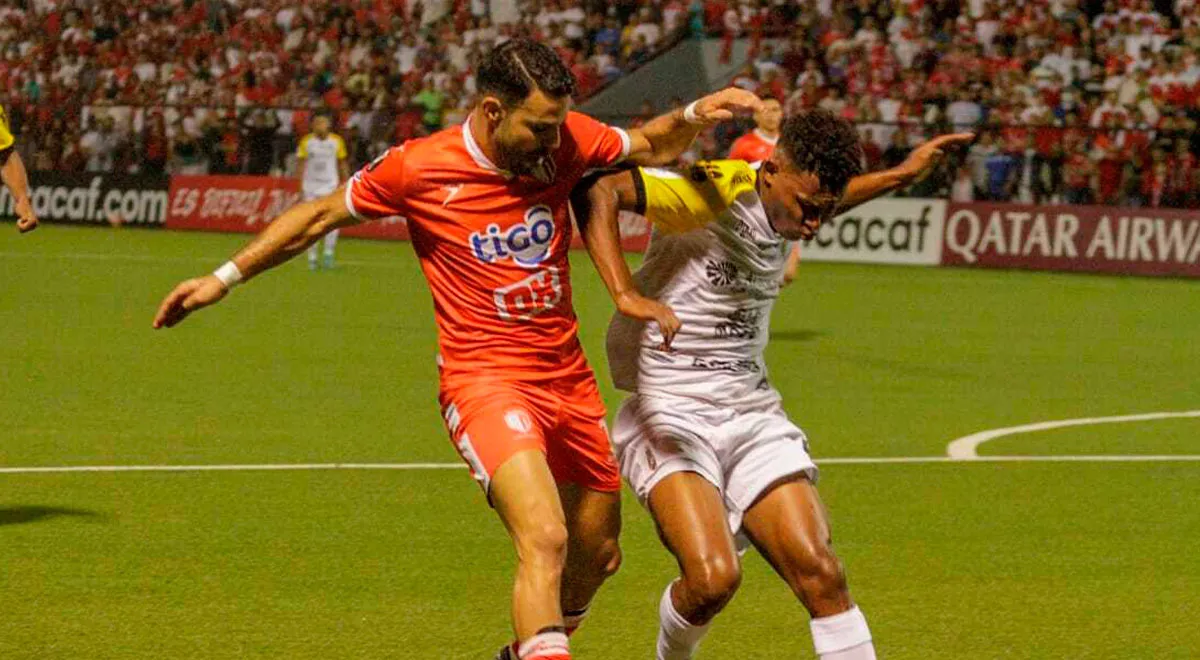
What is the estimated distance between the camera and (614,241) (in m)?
6.15

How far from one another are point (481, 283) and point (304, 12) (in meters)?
36.0

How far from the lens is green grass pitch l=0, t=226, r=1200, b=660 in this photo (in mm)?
7504

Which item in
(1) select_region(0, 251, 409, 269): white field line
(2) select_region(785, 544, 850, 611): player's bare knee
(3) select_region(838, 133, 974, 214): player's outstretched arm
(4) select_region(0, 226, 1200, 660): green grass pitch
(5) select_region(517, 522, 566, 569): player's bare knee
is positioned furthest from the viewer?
(1) select_region(0, 251, 409, 269): white field line

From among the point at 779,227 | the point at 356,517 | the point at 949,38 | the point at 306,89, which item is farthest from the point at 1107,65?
the point at 779,227

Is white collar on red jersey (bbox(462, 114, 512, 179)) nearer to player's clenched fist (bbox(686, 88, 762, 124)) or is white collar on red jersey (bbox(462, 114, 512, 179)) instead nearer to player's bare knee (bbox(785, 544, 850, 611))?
player's clenched fist (bbox(686, 88, 762, 124))

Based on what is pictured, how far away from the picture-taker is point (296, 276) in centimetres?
2598

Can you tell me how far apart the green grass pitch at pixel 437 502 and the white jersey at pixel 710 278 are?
126cm

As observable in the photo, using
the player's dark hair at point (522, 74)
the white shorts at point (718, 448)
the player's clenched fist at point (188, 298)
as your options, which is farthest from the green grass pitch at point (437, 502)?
the player's dark hair at point (522, 74)

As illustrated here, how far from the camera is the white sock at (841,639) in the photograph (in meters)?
5.92

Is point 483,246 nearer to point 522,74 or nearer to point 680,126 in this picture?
point 522,74

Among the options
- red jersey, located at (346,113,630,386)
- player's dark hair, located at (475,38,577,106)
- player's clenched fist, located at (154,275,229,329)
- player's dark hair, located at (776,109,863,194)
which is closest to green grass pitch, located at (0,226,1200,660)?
red jersey, located at (346,113,630,386)

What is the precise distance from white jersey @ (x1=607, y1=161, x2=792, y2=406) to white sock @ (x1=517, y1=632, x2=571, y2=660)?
3.84 feet

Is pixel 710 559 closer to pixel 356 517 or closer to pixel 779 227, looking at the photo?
pixel 779 227

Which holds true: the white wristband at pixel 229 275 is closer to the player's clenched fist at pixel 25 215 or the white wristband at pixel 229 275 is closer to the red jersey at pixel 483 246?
the red jersey at pixel 483 246
